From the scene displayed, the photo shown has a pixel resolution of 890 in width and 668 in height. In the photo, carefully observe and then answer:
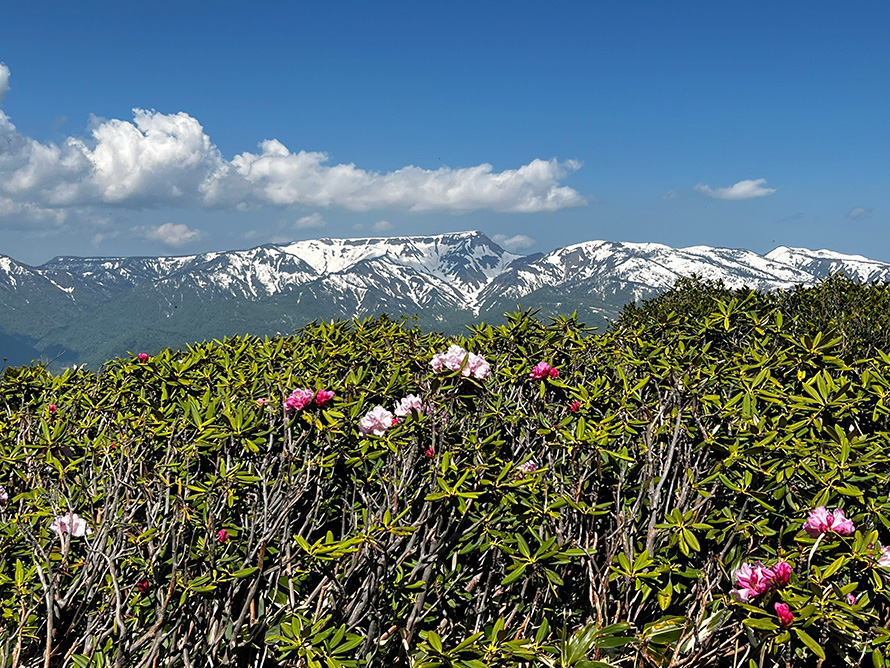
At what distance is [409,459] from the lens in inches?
117

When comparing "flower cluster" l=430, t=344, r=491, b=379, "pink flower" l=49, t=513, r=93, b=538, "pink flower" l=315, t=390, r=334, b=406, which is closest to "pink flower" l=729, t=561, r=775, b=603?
"flower cluster" l=430, t=344, r=491, b=379

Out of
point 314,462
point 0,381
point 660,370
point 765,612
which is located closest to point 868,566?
point 765,612

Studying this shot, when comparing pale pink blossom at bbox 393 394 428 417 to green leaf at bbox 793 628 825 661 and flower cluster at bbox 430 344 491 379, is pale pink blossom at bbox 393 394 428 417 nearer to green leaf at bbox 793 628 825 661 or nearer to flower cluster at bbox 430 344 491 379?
flower cluster at bbox 430 344 491 379

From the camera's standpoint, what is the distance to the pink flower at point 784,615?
2170 mm

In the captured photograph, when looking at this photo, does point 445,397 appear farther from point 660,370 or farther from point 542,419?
point 660,370

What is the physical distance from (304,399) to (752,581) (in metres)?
2.16

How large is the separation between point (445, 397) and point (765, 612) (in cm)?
177

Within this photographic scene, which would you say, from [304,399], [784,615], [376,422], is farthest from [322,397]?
[784,615]

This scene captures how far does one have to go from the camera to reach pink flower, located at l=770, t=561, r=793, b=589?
2.25 meters

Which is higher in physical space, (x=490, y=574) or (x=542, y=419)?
(x=542, y=419)

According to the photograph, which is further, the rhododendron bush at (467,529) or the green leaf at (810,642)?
the rhododendron bush at (467,529)

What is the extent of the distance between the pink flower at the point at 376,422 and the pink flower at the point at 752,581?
Result: 1.68 meters

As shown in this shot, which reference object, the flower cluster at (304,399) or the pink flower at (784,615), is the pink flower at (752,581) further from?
the flower cluster at (304,399)

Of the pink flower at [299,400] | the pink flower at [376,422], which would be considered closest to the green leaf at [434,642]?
the pink flower at [376,422]
